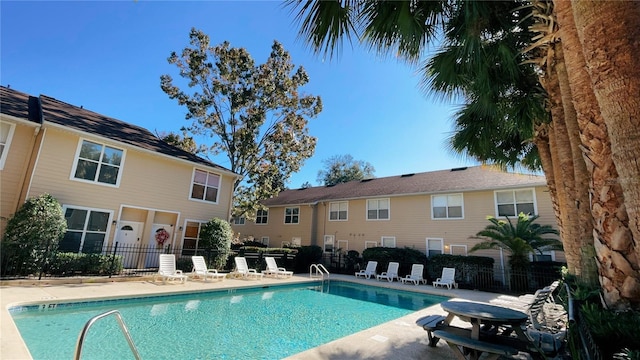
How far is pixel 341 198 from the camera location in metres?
22.9

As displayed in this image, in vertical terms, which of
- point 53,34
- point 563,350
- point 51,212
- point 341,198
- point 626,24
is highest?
point 53,34

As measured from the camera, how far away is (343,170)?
44.7 metres

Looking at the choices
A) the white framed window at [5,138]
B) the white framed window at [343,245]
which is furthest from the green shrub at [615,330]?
the white framed window at [343,245]

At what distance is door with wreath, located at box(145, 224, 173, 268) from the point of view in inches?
568

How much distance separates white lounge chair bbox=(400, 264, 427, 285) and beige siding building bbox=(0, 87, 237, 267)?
37.4 ft

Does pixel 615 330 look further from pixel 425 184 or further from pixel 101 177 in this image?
pixel 425 184

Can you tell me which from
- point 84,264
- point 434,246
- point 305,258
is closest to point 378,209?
point 434,246

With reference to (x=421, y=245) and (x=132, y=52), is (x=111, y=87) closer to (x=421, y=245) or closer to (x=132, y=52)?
(x=132, y=52)

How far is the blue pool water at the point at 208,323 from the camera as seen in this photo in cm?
559

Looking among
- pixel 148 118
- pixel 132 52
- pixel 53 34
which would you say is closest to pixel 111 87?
pixel 132 52

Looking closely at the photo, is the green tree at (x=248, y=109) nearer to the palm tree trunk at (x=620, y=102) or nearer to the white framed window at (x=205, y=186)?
the white framed window at (x=205, y=186)

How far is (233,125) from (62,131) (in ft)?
34.9

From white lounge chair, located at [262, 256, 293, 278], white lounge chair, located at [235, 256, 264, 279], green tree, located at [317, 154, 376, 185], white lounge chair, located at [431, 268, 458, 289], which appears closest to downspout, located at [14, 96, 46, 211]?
white lounge chair, located at [235, 256, 264, 279]

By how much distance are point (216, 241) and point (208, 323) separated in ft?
25.4
